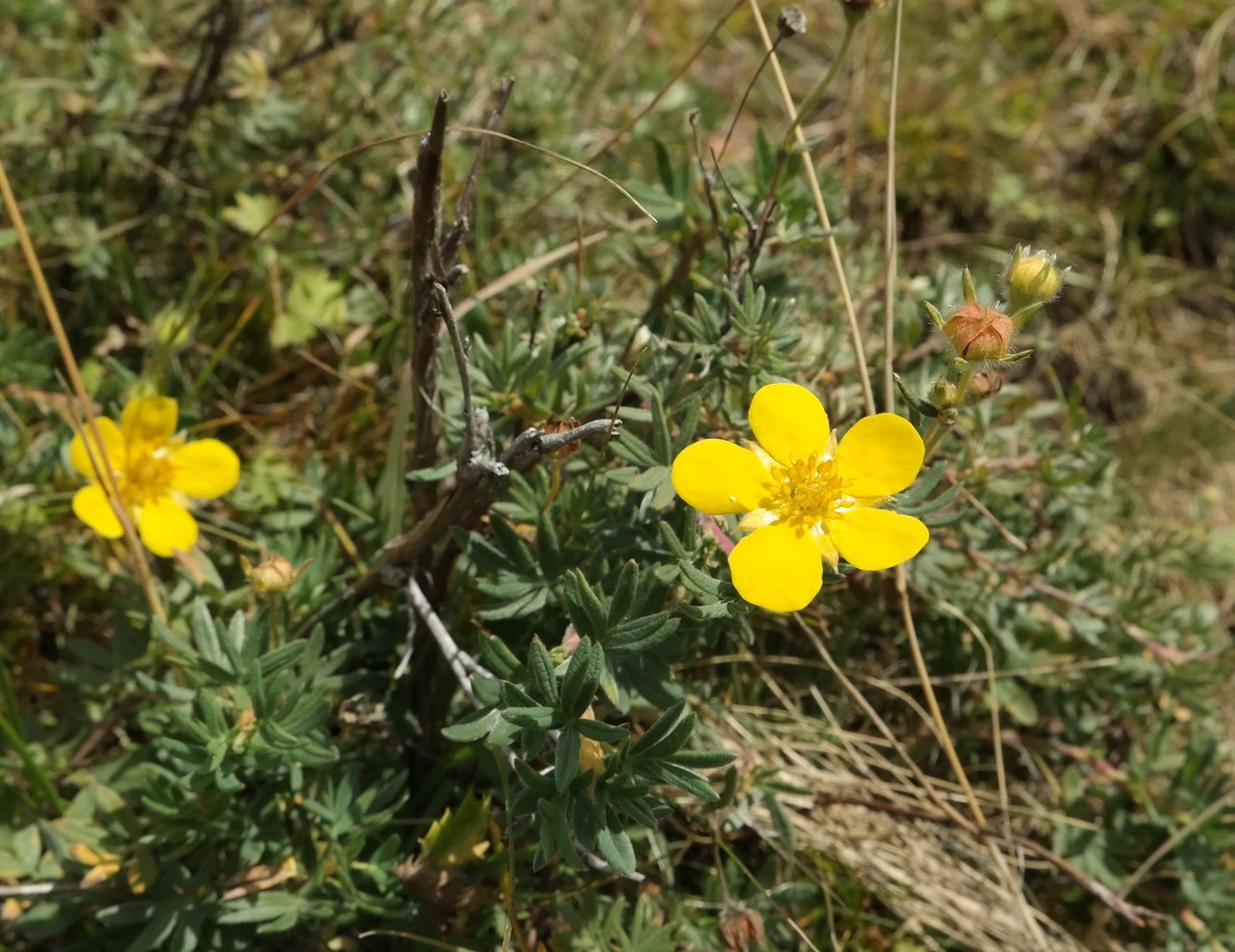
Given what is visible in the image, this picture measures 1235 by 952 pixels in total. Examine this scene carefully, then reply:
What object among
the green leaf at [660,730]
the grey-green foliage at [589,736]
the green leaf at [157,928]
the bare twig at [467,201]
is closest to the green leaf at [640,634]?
the grey-green foliage at [589,736]

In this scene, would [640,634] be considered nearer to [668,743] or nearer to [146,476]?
[668,743]

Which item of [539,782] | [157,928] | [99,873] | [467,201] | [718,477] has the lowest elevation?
[157,928]

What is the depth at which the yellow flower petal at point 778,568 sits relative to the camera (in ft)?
5.52

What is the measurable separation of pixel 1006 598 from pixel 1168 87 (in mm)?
2953

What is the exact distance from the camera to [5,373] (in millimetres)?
2836

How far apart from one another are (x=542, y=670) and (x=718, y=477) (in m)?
0.43

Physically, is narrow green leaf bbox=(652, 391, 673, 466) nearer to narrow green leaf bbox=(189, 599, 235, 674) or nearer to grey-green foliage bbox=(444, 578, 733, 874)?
grey-green foliage bbox=(444, 578, 733, 874)

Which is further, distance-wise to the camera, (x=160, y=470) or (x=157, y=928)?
(x=160, y=470)

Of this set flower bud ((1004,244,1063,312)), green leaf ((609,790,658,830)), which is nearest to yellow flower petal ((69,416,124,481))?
green leaf ((609,790,658,830))

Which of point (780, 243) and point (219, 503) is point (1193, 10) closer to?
point (780, 243)

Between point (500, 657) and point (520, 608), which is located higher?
point (520, 608)

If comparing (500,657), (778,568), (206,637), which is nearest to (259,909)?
(206,637)

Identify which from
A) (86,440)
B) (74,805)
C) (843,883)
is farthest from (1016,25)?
(74,805)

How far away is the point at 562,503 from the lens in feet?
7.41
